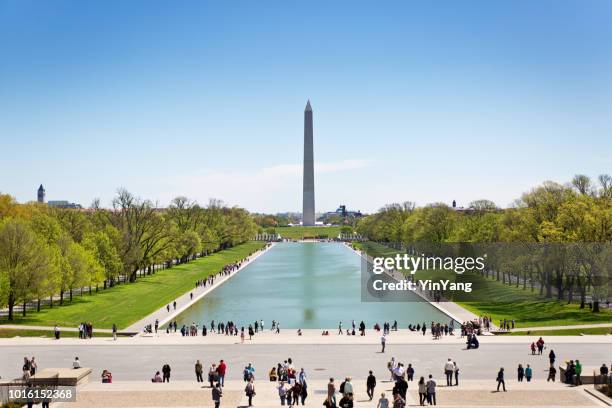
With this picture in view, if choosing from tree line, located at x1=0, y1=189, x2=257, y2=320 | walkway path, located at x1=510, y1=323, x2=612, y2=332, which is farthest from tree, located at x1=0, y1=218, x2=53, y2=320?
walkway path, located at x1=510, y1=323, x2=612, y2=332

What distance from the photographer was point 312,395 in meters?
26.8

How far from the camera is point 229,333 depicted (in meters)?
45.1

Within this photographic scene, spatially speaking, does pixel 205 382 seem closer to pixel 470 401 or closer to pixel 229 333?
pixel 470 401

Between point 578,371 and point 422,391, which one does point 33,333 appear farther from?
point 578,371

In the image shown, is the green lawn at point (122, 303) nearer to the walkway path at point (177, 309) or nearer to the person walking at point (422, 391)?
the walkway path at point (177, 309)

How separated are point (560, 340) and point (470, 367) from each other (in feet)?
33.6

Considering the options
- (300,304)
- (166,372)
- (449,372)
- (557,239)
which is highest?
(557,239)

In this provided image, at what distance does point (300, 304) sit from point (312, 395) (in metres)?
32.8

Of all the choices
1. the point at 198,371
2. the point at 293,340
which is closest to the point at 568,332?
the point at 293,340

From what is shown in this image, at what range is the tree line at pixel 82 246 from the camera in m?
50.7

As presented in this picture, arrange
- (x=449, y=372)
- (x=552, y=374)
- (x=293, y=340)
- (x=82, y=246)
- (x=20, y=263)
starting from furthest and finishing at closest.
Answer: (x=82, y=246) → (x=20, y=263) → (x=293, y=340) → (x=552, y=374) → (x=449, y=372)

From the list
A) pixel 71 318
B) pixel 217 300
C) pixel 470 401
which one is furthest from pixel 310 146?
pixel 470 401

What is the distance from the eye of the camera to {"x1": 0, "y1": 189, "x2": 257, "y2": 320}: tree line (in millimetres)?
50688

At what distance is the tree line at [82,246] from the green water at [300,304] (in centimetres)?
1098
